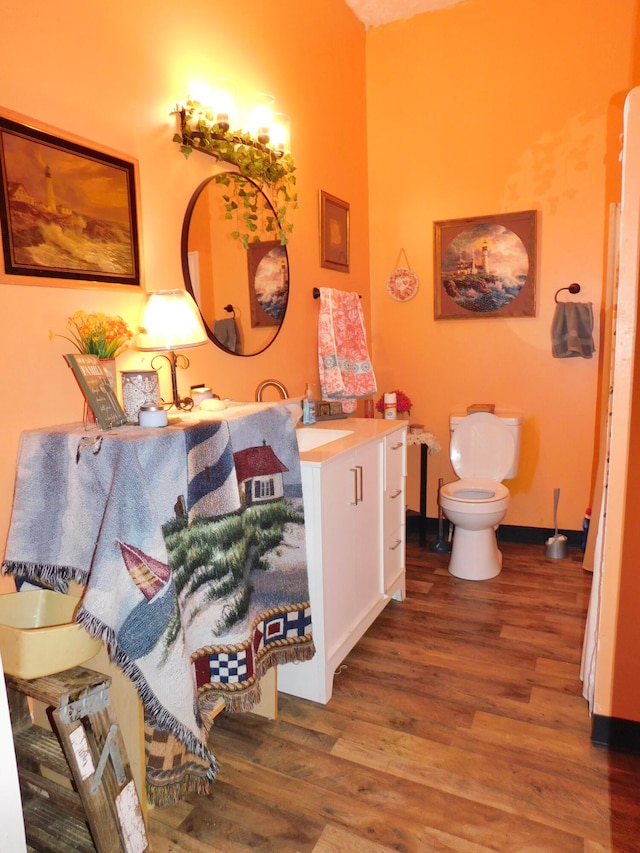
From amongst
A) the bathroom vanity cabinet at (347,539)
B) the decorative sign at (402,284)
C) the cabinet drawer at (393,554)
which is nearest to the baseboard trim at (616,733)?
the bathroom vanity cabinet at (347,539)

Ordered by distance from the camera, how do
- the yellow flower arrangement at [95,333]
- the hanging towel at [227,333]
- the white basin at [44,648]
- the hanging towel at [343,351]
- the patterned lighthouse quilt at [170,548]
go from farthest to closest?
1. the hanging towel at [343,351]
2. the hanging towel at [227,333]
3. the yellow flower arrangement at [95,333]
4. the patterned lighthouse quilt at [170,548]
5. the white basin at [44,648]

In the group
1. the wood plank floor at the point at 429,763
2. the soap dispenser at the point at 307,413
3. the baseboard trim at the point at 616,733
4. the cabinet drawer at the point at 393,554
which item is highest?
the soap dispenser at the point at 307,413

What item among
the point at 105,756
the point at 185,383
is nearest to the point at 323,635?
the point at 105,756

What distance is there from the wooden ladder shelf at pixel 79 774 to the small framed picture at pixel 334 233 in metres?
2.30

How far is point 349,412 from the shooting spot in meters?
2.92

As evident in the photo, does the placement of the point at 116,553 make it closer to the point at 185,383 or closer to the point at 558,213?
the point at 185,383

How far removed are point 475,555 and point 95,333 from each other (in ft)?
7.23

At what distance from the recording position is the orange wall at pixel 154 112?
1.42 m

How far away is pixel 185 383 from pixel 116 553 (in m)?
0.85

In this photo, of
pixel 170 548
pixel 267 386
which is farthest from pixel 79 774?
pixel 267 386

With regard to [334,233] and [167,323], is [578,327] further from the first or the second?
[167,323]

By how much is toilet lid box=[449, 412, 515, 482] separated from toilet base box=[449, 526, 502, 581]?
39 cm

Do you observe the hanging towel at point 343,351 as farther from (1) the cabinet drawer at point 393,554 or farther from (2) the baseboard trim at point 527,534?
(2) the baseboard trim at point 527,534

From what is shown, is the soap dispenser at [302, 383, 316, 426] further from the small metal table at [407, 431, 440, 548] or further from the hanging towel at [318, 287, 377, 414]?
the small metal table at [407, 431, 440, 548]
